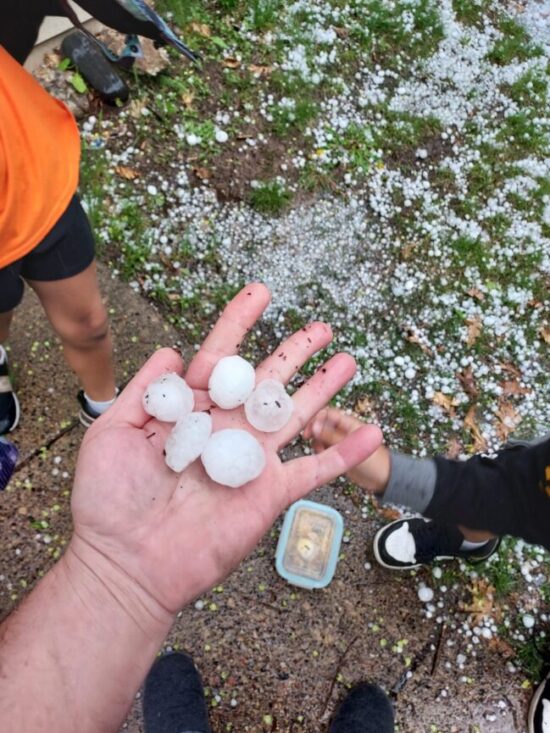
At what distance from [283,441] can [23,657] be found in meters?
0.92

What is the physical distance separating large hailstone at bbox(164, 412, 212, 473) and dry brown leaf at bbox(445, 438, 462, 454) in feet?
5.16

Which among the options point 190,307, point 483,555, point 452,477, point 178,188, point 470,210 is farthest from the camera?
point 470,210

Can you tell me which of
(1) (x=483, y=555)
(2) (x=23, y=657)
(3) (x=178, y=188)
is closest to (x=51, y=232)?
(2) (x=23, y=657)

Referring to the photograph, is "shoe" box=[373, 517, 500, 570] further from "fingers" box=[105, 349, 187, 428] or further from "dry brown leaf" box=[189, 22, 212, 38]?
"dry brown leaf" box=[189, 22, 212, 38]

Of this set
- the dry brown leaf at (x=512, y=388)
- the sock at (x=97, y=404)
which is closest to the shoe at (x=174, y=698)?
the sock at (x=97, y=404)

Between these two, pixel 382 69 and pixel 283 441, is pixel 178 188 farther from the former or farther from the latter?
pixel 283 441

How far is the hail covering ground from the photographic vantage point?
3.08 metres

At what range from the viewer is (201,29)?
3570 mm

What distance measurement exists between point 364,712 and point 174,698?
0.76 m

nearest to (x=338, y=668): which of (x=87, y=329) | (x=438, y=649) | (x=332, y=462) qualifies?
(x=438, y=649)

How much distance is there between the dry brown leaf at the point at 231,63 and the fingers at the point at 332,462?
2.59m

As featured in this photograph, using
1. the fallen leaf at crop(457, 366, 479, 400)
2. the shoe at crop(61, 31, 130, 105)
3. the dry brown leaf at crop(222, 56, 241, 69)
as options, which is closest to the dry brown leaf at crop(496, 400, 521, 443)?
the fallen leaf at crop(457, 366, 479, 400)

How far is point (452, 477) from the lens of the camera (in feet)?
7.04

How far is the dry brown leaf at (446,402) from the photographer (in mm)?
3098
